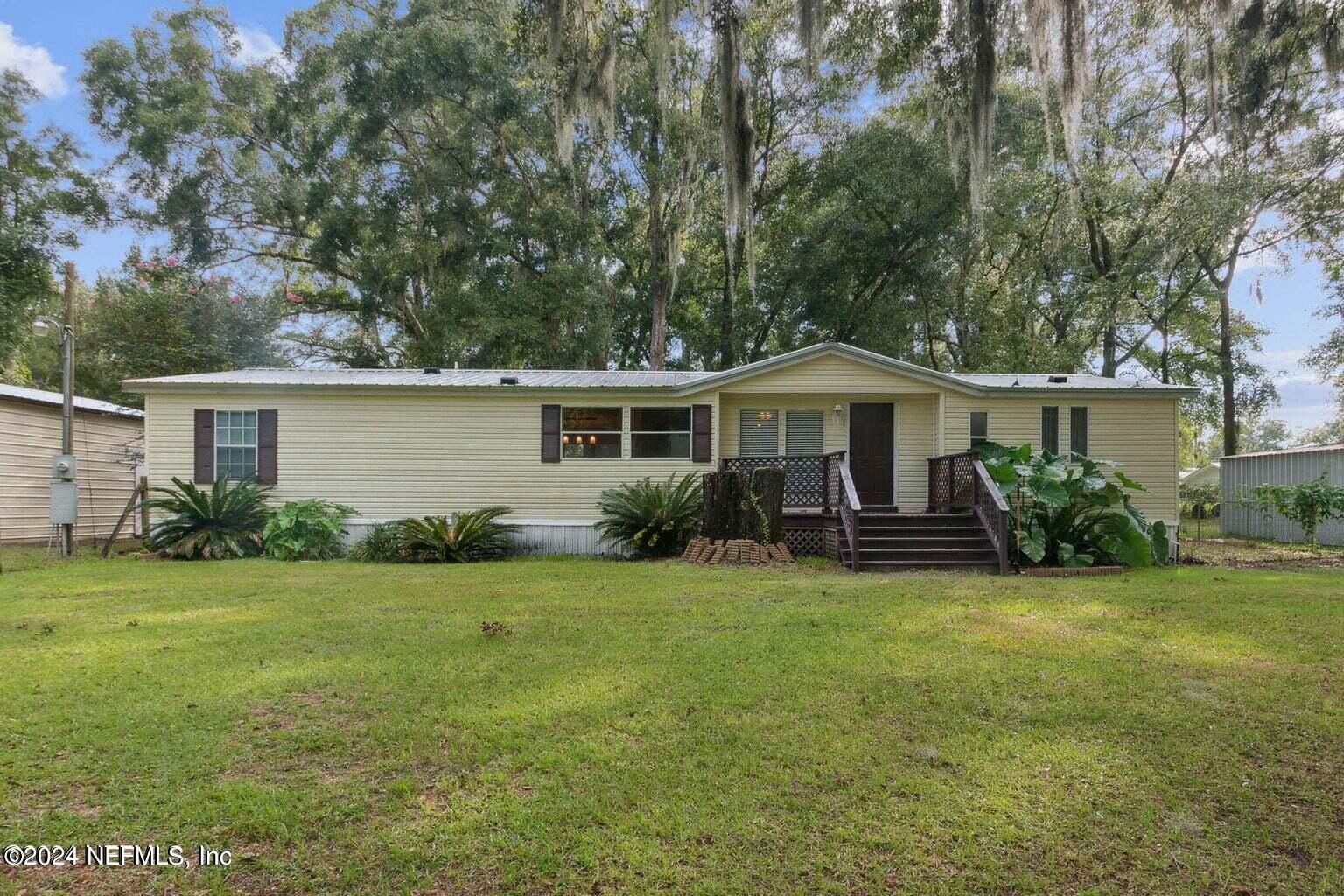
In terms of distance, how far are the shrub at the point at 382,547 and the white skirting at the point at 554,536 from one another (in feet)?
2.68

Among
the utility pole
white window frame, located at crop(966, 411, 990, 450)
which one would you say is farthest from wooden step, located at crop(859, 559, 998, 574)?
the utility pole

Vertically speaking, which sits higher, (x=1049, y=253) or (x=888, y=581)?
(x=1049, y=253)

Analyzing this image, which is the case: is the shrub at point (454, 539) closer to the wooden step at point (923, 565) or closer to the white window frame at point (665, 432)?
the white window frame at point (665, 432)

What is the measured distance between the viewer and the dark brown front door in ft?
38.2

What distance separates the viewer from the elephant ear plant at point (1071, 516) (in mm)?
8602

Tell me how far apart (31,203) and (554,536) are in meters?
16.1

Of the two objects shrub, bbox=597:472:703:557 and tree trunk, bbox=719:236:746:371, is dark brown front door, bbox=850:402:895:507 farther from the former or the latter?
tree trunk, bbox=719:236:746:371

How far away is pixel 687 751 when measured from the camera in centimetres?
279

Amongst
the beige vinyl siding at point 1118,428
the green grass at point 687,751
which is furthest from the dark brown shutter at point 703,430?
the green grass at point 687,751

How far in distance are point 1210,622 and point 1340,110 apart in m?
14.8

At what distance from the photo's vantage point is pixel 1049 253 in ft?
59.9

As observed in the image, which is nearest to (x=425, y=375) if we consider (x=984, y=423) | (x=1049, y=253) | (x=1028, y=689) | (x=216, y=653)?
(x=216, y=653)

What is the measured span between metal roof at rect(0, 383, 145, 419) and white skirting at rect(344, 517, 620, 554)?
19.3 ft

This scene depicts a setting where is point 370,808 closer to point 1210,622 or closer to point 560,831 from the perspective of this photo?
point 560,831
